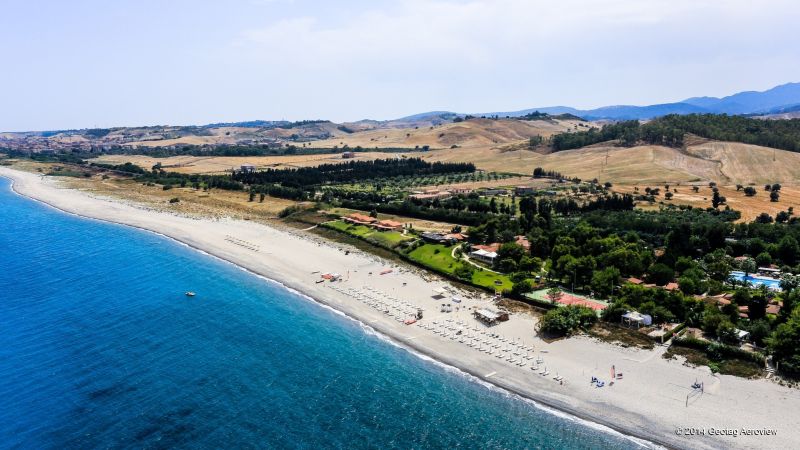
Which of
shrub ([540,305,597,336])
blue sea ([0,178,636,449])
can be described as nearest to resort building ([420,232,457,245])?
blue sea ([0,178,636,449])

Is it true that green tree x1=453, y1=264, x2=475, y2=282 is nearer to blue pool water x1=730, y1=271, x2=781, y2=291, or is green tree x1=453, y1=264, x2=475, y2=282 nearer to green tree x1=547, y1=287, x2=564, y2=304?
green tree x1=547, y1=287, x2=564, y2=304

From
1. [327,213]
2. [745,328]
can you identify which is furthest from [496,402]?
[327,213]

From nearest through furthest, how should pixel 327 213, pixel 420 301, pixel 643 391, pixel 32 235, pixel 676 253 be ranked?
pixel 643 391 → pixel 420 301 → pixel 676 253 → pixel 32 235 → pixel 327 213

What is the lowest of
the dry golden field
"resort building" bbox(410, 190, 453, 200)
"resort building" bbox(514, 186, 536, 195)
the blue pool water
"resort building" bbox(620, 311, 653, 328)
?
the blue pool water

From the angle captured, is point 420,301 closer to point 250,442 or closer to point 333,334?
point 333,334

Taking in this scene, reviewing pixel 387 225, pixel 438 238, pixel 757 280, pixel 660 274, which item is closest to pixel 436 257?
pixel 438 238

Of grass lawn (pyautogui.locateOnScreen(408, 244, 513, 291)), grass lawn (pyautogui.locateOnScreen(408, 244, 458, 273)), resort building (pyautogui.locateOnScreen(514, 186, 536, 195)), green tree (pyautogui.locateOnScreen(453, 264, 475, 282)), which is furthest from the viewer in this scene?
resort building (pyautogui.locateOnScreen(514, 186, 536, 195))

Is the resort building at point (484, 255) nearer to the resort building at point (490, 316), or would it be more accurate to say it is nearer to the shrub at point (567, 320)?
the resort building at point (490, 316)
